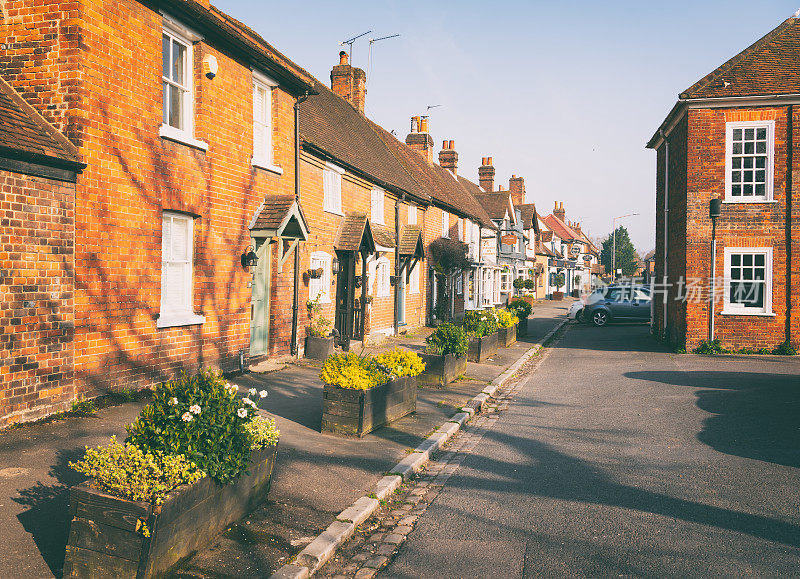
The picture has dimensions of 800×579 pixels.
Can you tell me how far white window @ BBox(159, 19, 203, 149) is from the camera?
9.66 metres

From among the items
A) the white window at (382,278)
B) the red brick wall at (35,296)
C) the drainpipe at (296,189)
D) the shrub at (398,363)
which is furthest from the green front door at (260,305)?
the white window at (382,278)

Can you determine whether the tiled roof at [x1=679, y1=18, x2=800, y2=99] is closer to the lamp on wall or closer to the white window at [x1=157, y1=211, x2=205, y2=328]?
the lamp on wall

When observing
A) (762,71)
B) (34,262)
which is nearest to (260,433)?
(34,262)

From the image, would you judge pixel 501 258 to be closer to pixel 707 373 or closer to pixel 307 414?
pixel 707 373

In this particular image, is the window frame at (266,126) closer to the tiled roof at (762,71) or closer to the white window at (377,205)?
the white window at (377,205)

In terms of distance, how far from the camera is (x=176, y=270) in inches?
389

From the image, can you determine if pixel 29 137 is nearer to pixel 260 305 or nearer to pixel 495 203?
pixel 260 305

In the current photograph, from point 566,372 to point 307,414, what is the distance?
797cm

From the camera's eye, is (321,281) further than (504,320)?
No

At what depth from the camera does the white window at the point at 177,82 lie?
9.66m

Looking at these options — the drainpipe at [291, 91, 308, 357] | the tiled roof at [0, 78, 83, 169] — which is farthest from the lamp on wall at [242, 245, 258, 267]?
the tiled roof at [0, 78, 83, 169]

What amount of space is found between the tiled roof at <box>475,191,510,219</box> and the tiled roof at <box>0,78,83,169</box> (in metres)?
37.3

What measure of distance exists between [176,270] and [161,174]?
1.62m

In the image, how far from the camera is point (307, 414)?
8.80m
